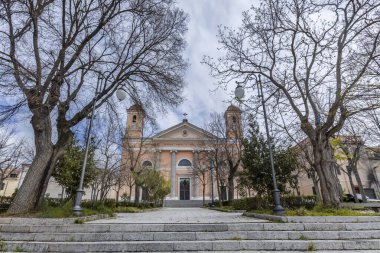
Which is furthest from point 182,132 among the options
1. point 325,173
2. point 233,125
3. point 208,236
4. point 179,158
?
point 208,236

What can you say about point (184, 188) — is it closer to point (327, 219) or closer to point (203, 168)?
point (203, 168)

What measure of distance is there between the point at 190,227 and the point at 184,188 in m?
32.6

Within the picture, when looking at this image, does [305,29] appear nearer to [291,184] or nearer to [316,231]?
[291,184]

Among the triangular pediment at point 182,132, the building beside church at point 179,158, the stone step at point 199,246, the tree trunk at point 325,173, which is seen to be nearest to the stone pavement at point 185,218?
the stone step at point 199,246

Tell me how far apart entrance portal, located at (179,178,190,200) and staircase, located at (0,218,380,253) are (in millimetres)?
32200

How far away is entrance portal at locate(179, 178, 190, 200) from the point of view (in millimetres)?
36778

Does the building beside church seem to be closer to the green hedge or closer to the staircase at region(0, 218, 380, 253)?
the green hedge

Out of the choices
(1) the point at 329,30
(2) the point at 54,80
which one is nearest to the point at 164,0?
(2) the point at 54,80

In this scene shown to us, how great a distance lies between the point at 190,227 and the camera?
5.62 meters

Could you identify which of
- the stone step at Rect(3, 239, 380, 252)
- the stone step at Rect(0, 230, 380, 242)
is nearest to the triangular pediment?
the stone step at Rect(0, 230, 380, 242)

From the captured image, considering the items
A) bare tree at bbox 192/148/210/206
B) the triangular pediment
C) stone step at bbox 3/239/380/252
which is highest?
the triangular pediment

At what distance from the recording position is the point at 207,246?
4629mm

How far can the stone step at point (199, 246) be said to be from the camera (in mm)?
4582

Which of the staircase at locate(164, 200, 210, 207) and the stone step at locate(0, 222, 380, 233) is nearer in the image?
the stone step at locate(0, 222, 380, 233)
